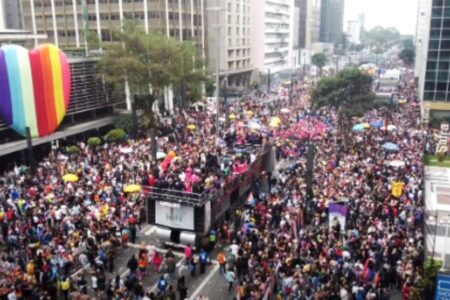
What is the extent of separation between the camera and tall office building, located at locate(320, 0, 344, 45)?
17975 cm

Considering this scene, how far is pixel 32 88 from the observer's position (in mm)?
30641

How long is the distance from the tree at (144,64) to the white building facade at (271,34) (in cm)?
4676

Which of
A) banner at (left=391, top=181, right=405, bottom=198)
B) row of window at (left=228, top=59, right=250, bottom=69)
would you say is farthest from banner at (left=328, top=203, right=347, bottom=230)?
row of window at (left=228, top=59, right=250, bottom=69)

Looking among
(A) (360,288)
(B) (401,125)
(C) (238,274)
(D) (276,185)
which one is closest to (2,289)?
(C) (238,274)

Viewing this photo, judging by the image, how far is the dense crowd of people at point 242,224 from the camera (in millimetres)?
16328

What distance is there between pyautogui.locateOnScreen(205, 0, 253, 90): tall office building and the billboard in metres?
48.8

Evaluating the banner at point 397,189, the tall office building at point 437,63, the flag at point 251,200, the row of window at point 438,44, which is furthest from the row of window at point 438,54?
the flag at point 251,200

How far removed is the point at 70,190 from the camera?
79.8 feet

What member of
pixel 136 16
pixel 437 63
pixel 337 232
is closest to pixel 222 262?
pixel 337 232

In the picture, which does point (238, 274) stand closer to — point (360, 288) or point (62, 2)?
point (360, 288)

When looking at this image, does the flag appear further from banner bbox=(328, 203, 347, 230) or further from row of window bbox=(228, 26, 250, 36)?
row of window bbox=(228, 26, 250, 36)

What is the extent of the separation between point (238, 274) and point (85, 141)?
25.2 metres

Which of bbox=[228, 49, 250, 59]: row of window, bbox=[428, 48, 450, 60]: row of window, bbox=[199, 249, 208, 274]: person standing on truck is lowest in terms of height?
bbox=[199, 249, 208, 274]: person standing on truck

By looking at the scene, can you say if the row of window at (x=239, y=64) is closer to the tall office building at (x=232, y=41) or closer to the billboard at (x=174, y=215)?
the tall office building at (x=232, y=41)
